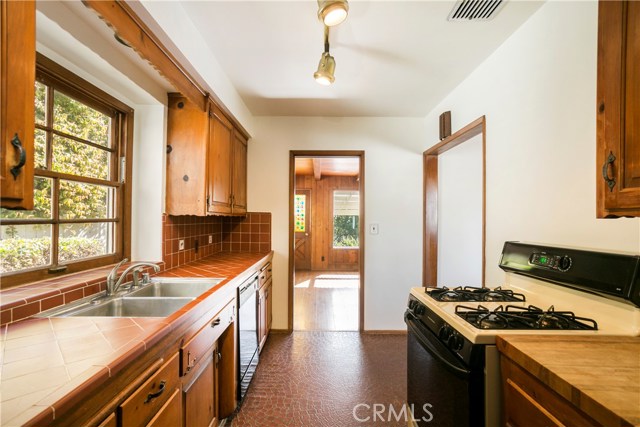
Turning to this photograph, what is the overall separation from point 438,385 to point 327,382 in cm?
122

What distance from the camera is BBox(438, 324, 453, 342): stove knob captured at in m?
1.08

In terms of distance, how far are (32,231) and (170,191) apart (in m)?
0.79

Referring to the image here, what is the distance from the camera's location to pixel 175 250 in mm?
2102

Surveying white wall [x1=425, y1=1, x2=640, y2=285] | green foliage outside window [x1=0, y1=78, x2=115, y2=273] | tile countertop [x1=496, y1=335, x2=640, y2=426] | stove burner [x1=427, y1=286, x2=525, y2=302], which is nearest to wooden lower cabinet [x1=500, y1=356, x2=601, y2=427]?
tile countertop [x1=496, y1=335, x2=640, y2=426]

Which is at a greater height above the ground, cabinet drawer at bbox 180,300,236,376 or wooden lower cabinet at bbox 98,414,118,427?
wooden lower cabinet at bbox 98,414,118,427

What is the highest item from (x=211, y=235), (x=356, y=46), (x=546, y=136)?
(x=356, y=46)

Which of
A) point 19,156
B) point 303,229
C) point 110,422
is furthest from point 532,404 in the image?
point 303,229

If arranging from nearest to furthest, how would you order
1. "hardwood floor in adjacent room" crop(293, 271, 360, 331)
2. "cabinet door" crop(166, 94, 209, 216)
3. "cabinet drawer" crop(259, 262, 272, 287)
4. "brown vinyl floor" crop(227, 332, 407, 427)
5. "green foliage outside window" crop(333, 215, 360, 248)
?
1. "brown vinyl floor" crop(227, 332, 407, 427)
2. "cabinet door" crop(166, 94, 209, 216)
3. "cabinet drawer" crop(259, 262, 272, 287)
4. "hardwood floor in adjacent room" crop(293, 271, 360, 331)
5. "green foliage outside window" crop(333, 215, 360, 248)

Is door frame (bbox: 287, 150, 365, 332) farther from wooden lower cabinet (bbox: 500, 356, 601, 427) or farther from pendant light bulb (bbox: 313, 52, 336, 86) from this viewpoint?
wooden lower cabinet (bbox: 500, 356, 601, 427)

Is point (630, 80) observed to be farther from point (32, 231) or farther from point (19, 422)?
point (32, 231)

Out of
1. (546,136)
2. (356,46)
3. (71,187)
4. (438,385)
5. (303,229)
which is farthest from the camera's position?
(303,229)

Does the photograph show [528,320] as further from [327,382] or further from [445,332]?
[327,382]

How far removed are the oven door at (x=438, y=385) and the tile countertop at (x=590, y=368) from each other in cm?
19

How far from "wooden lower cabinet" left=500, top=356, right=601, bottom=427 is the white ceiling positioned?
1.74m
